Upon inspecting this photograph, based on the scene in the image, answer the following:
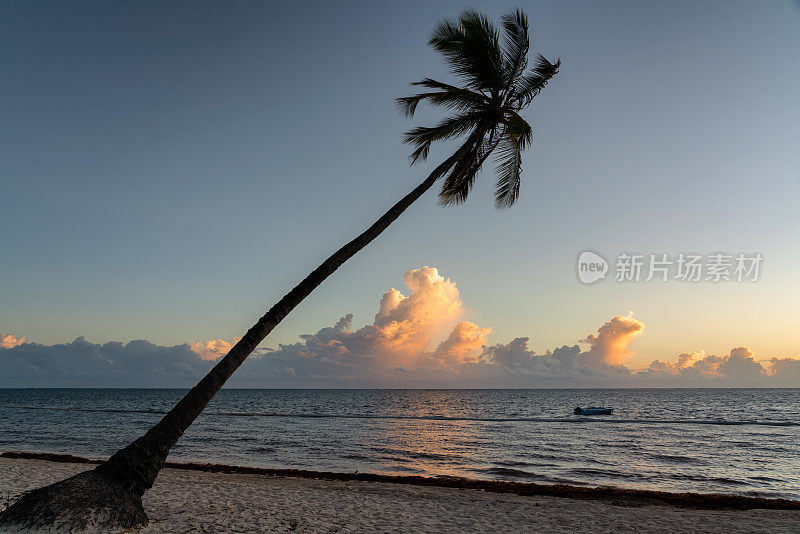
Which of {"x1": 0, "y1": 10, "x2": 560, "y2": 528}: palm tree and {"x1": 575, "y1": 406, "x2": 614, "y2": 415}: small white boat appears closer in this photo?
{"x1": 0, "y1": 10, "x2": 560, "y2": 528}: palm tree

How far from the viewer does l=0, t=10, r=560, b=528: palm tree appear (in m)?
6.53

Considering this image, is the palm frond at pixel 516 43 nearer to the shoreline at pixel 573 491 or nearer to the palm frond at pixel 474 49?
the palm frond at pixel 474 49

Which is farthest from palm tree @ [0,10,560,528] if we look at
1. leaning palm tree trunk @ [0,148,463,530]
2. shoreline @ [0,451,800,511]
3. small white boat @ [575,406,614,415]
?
small white boat @ [575,406,614,415]

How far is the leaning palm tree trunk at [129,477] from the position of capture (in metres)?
6.29

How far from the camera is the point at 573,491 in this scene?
12.9m

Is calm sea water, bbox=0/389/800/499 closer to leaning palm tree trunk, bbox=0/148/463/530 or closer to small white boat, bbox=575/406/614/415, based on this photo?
leaning palm tree trunk, bbox=0/148/463/530

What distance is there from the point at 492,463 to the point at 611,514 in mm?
8808

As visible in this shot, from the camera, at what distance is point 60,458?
17891mm

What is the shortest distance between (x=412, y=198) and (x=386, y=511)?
22.2 ft

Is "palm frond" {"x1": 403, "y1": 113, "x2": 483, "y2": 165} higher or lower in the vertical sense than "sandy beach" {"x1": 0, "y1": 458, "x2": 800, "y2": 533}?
higher

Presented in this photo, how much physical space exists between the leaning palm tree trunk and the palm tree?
1 cm

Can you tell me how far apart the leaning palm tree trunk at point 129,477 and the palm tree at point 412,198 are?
1 centimetres

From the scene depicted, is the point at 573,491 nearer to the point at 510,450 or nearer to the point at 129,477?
the point at 510,450

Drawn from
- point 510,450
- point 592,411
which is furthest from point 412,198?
point 592,411
